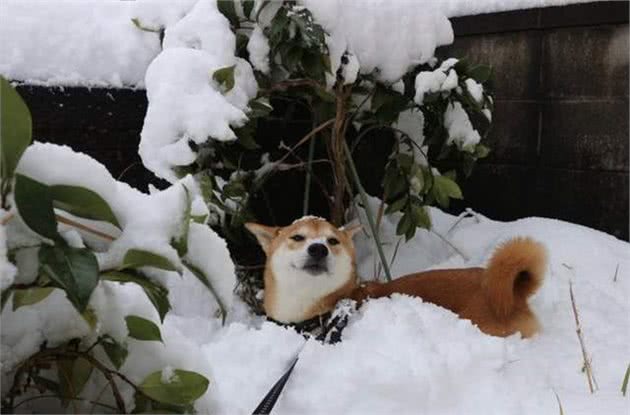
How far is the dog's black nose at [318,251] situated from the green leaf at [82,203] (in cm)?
126

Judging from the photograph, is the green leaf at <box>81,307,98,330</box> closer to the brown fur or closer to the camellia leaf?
the camellia leaf

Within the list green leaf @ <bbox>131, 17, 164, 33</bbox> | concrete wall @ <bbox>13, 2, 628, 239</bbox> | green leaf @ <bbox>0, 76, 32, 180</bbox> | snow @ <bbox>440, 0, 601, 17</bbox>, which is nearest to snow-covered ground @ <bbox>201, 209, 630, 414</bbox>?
green leaf @ <bbox>0, 76, 32, 180</bbox>

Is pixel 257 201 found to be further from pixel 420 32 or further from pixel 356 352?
pixel 356 352

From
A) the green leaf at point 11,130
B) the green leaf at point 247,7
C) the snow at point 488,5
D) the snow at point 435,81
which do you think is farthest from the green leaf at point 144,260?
the snow at point 488,5

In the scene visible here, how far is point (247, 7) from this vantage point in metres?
1.91

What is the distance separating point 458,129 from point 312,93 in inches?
20.5

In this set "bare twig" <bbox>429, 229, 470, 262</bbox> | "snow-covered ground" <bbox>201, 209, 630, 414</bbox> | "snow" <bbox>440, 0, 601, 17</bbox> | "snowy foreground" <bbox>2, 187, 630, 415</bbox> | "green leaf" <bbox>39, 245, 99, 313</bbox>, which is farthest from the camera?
"snow" <bbox>440, 0, 601, 17</bbox>

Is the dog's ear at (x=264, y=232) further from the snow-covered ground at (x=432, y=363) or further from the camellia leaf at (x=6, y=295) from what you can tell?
the camellia leaf at (x=6, y=295)

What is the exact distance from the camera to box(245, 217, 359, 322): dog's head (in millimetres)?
1806

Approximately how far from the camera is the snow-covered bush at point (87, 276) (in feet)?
1.60

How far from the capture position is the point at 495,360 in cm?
131

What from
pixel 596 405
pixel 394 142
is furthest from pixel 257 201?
pixel 596 405

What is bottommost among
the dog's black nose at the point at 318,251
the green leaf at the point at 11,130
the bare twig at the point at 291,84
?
the dog's black nose at the point at 318,251

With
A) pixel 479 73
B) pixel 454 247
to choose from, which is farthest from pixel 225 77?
pixel 454 247
